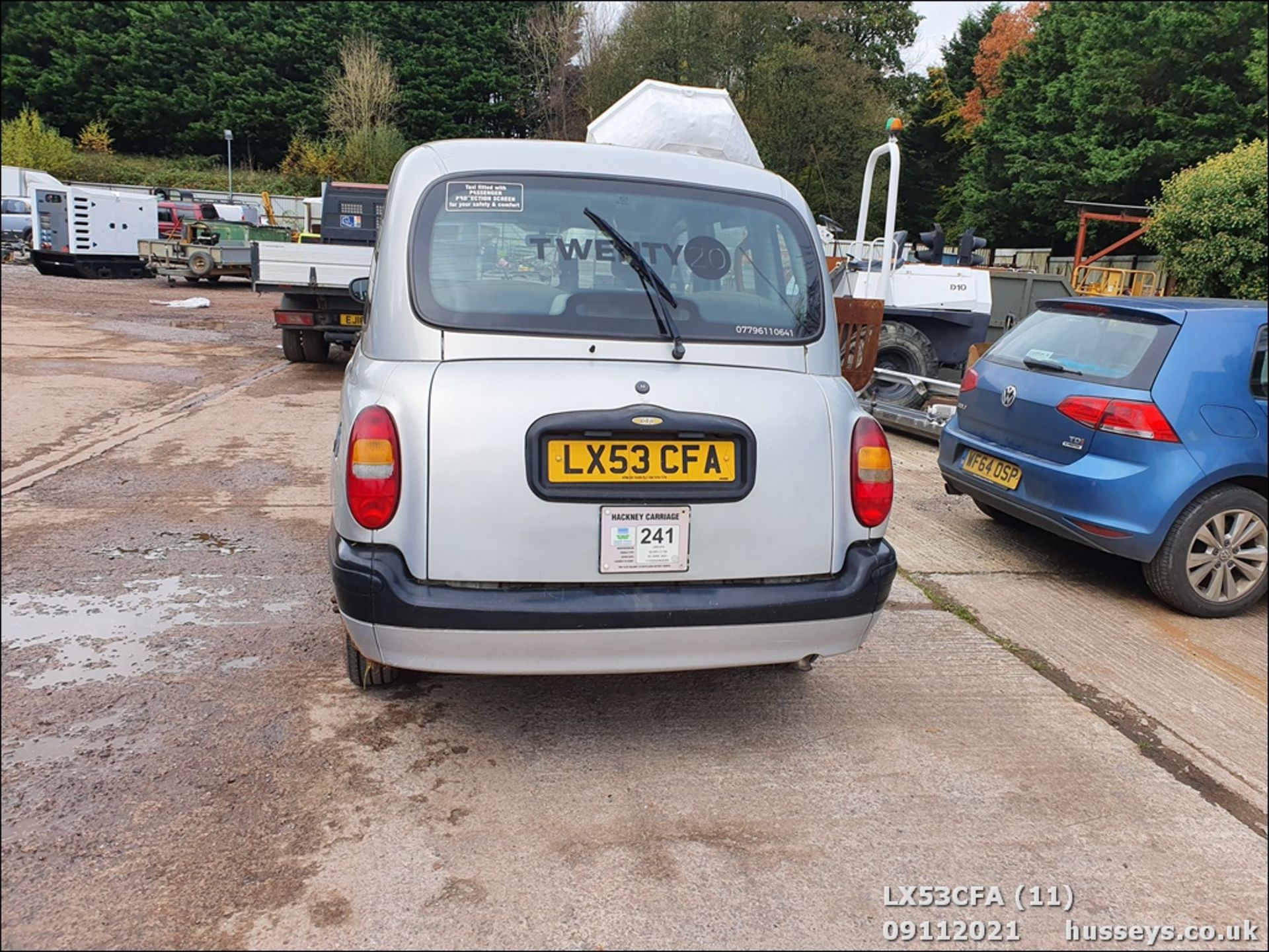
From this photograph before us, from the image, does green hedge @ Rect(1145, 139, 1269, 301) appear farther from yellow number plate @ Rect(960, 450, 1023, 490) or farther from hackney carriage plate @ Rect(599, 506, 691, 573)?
hackney carriage plate @ Rect(599, 506, 691, 573)

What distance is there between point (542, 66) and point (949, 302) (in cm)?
1398

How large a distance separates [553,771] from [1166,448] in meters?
3.26

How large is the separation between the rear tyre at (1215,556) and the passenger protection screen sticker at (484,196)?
3410 mm

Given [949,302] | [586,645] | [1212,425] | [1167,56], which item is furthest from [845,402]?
[949,302]

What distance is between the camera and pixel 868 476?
117 inches

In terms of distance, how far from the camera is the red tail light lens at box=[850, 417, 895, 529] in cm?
298

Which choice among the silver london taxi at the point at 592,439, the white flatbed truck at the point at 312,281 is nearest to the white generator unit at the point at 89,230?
the silver london taxi at the point at 592,439

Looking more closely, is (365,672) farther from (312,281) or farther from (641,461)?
(312,281)

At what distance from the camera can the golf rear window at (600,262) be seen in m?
2.99

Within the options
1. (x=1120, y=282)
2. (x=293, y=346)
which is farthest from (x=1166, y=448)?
(x=1120, y=282)

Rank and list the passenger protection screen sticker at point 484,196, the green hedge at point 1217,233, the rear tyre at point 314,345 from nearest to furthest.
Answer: the passenger protection screen sticker at point 484,196
the rear tyre at point 314,345
the green hedge at point 1217,233

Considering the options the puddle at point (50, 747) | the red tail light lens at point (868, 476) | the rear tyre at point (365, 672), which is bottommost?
the puddle at point (50, 747)

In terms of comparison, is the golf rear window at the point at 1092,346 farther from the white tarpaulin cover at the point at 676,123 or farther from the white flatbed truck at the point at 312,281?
the white flatbed truck at the point at 312,281

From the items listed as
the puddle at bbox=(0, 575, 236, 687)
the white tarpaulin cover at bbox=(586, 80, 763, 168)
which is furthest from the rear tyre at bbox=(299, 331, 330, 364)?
the puddle at bbox=(0, 575, 236, 687)
